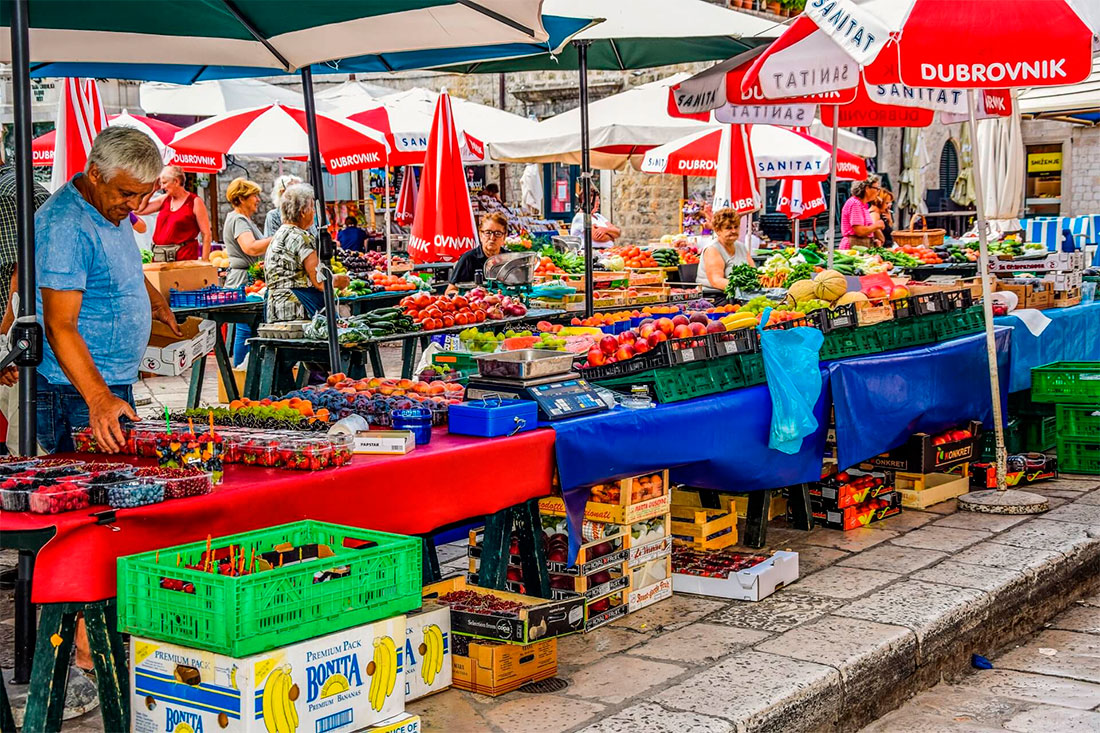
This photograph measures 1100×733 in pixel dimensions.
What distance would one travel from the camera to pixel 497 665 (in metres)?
4.46

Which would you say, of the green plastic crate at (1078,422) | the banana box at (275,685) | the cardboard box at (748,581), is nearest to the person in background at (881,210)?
the green plastic crate at (1078,422)

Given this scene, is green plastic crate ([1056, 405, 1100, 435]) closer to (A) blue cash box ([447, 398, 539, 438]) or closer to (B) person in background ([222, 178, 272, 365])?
(A) blue cash box ([447, 398, 539, 438])

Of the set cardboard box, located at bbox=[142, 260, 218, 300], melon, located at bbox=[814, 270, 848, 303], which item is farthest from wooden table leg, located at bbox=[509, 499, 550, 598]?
cardboard box, located at bbox=[142, 260, 218, 300]

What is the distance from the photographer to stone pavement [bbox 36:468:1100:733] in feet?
14.3

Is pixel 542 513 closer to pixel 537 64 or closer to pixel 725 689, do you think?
pixel 725 689

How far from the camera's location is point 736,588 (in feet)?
18.6

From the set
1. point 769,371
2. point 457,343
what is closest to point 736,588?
point 769,371

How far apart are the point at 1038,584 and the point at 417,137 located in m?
9.94

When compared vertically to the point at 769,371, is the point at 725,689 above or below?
below

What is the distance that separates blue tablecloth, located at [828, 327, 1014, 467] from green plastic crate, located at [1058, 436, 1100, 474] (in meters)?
0.57

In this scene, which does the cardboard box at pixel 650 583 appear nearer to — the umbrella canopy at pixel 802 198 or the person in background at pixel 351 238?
the umbrella canopy at pixel 802 198

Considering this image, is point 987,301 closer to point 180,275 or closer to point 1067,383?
point 1067,383

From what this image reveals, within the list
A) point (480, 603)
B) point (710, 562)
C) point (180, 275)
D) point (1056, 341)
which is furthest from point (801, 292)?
point (180, 275)

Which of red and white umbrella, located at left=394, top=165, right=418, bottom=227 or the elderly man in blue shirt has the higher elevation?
red and white umbrella, located at left=394, top=165, right=418, bottom=227
